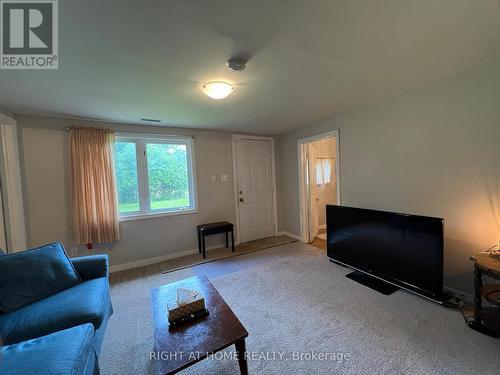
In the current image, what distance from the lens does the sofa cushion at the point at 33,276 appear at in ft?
4.99

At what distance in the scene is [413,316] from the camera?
1.90 metres

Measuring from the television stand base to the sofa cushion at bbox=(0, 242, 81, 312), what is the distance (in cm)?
304

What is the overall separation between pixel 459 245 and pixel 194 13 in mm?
3099

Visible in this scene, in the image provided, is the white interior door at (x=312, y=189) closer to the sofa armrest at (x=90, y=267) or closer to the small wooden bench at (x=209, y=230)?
the small wooden bench at (x=209, y=230)

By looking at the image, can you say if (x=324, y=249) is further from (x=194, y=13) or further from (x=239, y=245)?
(x=194, y=13)

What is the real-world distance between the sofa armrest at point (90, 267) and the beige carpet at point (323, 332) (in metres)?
0.49

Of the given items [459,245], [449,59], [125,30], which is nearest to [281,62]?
[125,30]

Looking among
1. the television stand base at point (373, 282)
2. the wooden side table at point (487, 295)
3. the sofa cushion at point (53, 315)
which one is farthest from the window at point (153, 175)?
the wooden side table at point (487, 295)

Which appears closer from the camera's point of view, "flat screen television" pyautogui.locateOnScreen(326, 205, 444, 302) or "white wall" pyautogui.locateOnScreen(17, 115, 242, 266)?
"flat screen television" pyautogui.locateOnScreen(326, 205, 444, 302)

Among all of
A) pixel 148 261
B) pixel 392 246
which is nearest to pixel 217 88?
pixel 392 246

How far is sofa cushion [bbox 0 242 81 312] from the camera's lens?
152cm

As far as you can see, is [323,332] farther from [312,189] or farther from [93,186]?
[93,186]

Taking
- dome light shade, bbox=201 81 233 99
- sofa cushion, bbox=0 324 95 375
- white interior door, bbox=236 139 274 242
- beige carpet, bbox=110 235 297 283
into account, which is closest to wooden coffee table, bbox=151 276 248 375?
sofa cushion, bbox=0 324 95 375

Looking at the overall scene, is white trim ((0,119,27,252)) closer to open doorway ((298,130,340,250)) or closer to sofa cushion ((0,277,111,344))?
sofa cushion ((0,277,111,344))
